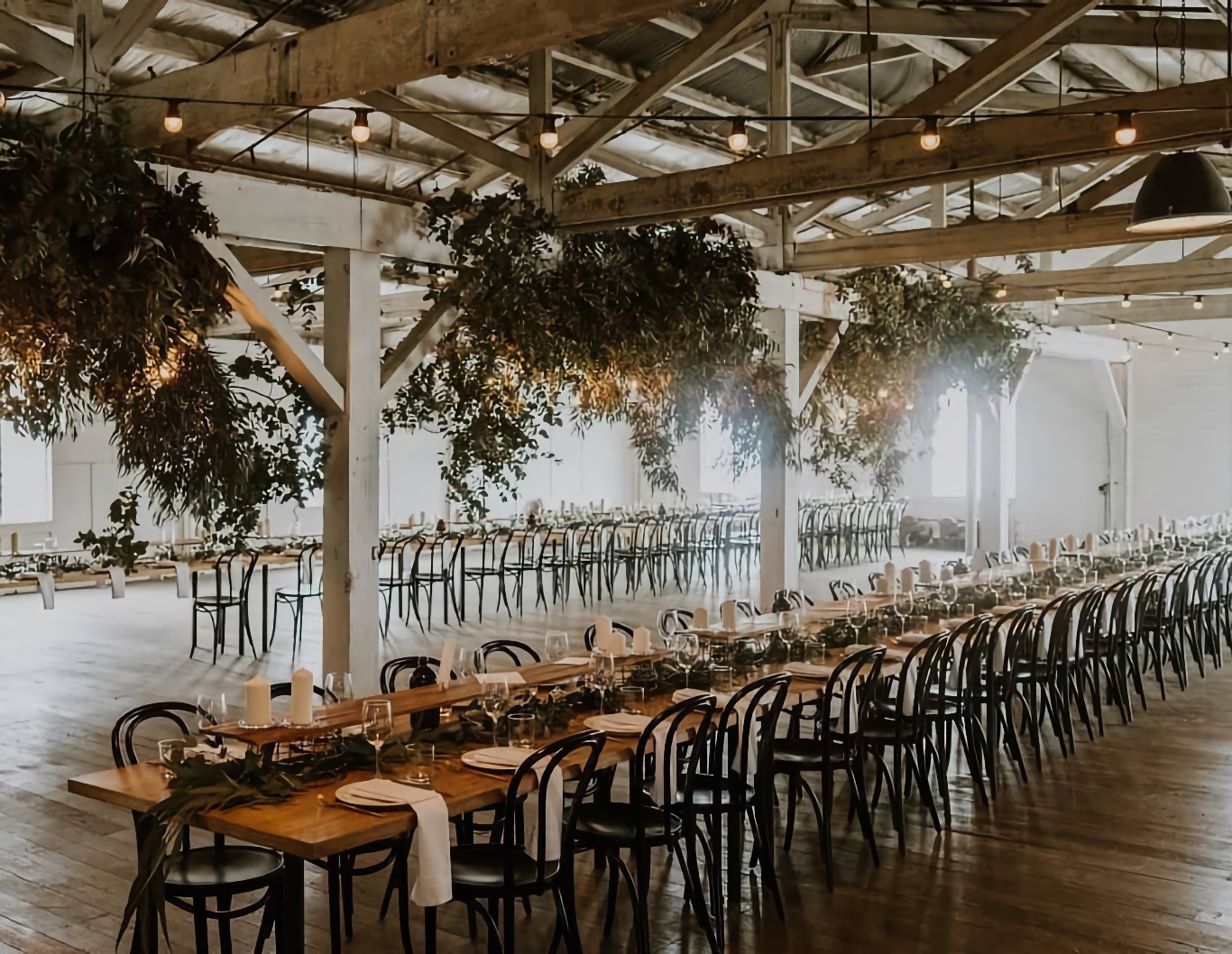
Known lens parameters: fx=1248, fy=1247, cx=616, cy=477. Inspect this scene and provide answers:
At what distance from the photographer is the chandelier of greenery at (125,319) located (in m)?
5.40

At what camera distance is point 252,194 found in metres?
6.64

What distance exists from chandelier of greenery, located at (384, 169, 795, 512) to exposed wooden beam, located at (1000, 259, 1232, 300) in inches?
171

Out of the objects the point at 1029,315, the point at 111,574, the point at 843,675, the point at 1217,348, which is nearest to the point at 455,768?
the point at 843,675

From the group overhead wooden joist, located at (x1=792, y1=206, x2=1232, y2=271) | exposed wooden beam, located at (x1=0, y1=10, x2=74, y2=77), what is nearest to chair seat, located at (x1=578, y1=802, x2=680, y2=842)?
exposed wooden beam, located at (x1=0, y1=10, x2=74, y2=77)

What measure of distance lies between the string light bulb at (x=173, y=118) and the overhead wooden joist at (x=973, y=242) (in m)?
5.32

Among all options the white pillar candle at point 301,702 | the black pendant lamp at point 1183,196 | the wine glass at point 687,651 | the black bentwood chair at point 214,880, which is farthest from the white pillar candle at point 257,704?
the black pendant lamp at point 1183,196

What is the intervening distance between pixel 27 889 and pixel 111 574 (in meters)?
6.55

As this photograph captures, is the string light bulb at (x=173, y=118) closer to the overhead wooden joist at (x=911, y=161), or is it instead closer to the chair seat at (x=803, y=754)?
the overhead wooden joist at (x=911, y=161)

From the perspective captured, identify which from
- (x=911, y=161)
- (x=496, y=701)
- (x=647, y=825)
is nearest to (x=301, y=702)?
(x=496, y=701)

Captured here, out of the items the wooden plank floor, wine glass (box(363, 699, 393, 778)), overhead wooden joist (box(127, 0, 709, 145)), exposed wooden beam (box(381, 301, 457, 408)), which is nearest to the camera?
wine glass (box(363, 699, 393, 778))

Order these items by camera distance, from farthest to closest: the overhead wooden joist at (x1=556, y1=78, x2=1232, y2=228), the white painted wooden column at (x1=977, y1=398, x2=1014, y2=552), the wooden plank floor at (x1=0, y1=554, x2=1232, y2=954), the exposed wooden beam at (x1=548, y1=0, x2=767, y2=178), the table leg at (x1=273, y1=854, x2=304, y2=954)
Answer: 1. the white painted wooden column at (x1=977, y1=398, x2=1014, y2=552)
2. the exposed wooden beam at (x1=548, y1=0, x2=767, y2=178)
3. the overhead wooden joist at (x1=556, y1=78, x2=1232, y2=228)
4. the wooden plank floor at (x1=0, y1=554, x2=1232, y2=954)
5. the table leg at (x1=273, y1=854, x2=304, y2=954)

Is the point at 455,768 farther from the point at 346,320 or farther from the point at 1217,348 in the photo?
the point at 1217,348

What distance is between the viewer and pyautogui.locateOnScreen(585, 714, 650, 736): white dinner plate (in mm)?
4430

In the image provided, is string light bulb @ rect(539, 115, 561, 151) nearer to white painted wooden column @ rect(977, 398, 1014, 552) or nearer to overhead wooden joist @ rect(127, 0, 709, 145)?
overhead wooden joist @ rect(127, 0, 709, 145)
